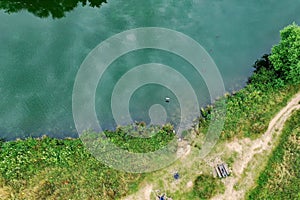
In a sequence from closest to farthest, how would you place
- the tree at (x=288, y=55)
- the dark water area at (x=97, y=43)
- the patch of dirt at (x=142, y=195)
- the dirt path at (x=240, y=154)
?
1. the patch of dirt at (x=142, y=195)
2. the dirt path at (x=240, y=154)
3. the tree at (x=288, y=55)
4. the dark water area at (x=97, y=43)

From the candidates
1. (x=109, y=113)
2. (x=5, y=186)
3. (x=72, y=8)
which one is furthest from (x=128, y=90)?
(x=5, y=186)

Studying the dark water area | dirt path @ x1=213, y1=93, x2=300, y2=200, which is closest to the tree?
dirt path @ x1=213, y1=93, x2=300, y2=200

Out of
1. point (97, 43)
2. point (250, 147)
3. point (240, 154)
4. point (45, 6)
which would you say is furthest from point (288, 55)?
point (45, 6)

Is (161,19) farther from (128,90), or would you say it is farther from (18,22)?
(18,22)

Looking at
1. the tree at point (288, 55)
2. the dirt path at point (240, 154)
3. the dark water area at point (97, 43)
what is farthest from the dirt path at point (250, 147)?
the dark water area at point (97, 43)

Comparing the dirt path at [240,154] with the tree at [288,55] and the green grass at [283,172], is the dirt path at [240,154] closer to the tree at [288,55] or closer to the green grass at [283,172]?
the green grass at [283,172]

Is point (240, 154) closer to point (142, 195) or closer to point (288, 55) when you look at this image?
point (142, 195)
